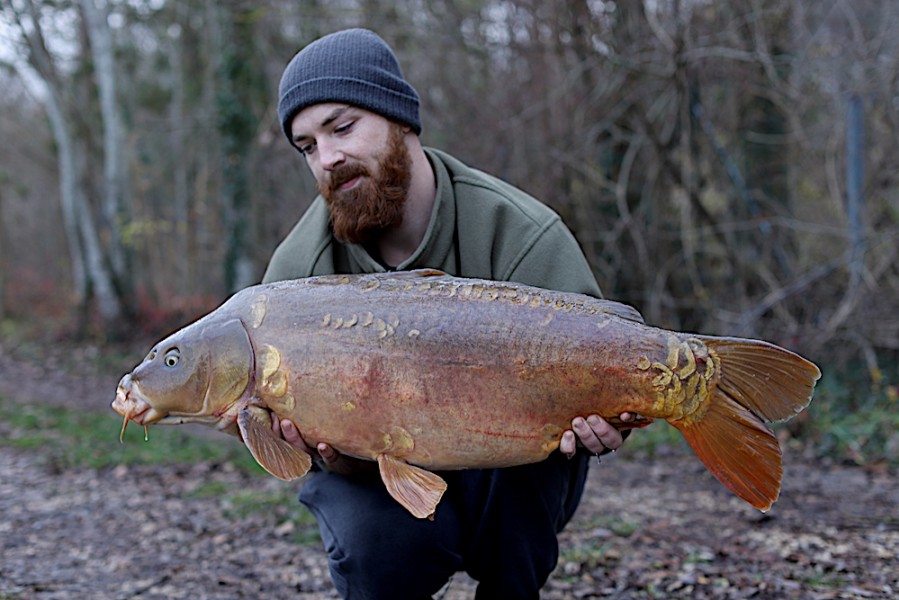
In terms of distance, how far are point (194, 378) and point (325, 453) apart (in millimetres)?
402

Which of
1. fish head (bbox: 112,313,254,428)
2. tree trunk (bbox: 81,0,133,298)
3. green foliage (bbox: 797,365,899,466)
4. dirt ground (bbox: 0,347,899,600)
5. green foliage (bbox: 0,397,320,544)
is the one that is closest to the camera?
fish head (bbox: 112,313,254,428)

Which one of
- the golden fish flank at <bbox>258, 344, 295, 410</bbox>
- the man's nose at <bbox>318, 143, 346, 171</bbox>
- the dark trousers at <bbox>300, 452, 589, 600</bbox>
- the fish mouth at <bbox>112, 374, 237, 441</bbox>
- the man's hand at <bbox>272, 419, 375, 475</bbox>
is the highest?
the man's nose at <bbox>318, 143, 346, 171</bbox>

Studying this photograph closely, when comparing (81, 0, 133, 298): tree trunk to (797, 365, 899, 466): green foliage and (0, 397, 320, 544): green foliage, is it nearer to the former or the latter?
(0, 397, 320, 544): green foliage

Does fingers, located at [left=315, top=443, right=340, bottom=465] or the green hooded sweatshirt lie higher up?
the green hooded sweatshirt

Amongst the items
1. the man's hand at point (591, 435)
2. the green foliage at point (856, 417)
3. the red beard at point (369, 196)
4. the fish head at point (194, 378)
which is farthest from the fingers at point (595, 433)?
the green foliage at point (856, 417)

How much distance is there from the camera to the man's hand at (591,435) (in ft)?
7.24

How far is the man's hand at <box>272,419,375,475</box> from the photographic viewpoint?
228 centimetres

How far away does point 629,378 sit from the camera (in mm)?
2162

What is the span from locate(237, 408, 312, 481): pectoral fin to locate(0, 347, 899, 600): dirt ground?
4.22 ft

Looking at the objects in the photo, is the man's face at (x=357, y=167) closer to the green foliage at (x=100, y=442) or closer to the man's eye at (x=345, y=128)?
the man's eye at (x=345, y=128)

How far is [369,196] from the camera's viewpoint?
9.09ft

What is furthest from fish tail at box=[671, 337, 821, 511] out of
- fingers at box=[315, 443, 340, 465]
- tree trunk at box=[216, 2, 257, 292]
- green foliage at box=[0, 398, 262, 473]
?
tree trunk at box=[216, 2, 257, 292]

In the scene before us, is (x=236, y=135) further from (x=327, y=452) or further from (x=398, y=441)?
(x=398, y=441)

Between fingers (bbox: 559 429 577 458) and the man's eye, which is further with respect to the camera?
the man's eye
